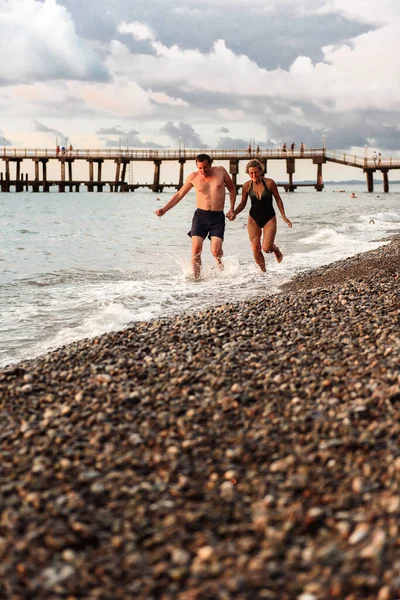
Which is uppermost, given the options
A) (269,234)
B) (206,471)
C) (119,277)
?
(269,234)

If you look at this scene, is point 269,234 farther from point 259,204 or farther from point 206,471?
point 206,471

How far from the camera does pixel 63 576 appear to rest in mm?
2172

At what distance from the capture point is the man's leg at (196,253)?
8992 mm

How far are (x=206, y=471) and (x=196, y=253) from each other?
668 cm

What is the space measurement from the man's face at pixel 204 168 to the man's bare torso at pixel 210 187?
0.30ft

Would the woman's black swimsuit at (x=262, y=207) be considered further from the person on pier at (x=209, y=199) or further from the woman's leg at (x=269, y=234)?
the person on pier at (x=209, y=199)

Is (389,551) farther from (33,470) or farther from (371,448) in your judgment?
(33,470)

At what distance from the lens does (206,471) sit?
2824 millimetres

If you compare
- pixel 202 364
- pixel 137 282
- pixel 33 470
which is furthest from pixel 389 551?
pixel 137 282

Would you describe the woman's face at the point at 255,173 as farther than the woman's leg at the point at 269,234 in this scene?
No

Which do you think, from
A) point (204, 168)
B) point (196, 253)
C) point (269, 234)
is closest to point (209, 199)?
point (204, 168)

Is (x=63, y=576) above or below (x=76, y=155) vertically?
below

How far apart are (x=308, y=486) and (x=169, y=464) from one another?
2.21 feet

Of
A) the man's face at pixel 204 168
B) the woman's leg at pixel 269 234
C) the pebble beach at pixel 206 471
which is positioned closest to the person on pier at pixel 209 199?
the man's face at pixel 204 168
